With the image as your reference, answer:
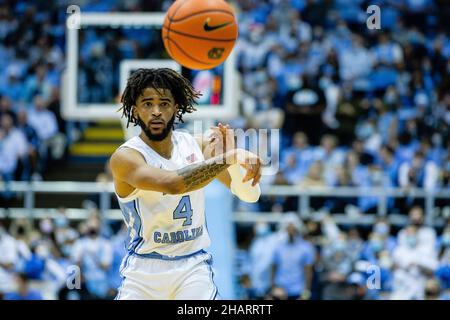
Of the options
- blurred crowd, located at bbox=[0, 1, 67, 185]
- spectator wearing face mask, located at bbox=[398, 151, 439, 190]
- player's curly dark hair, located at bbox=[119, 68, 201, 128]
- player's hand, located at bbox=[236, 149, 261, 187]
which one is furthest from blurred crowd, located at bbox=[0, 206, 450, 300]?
player's hand, located at bbox=[236, 149, 261, 187]

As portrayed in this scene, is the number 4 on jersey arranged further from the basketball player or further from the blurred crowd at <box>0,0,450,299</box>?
the blurred crowd at <box>0,0,450,299</box>

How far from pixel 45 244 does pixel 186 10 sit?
263 inches

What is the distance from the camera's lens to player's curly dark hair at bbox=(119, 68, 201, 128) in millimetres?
6414

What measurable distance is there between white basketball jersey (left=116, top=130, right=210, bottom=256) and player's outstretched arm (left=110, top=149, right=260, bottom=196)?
24 cm

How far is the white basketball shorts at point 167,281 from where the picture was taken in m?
6.30

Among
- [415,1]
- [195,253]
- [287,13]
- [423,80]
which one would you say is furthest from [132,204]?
[415,1]

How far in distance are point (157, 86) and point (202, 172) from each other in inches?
32.8

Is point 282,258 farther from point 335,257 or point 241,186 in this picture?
point 241,186

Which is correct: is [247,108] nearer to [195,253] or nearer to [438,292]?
[438,292]

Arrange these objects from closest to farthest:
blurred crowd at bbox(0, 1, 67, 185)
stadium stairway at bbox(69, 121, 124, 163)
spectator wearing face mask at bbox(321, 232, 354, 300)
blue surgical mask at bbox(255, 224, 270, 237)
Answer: spectator wearing face mask at bbox(321, 232, 354, 300) < blue surgical mask at bbox(255, 224, 270, 237) < blurred crowd at bbox(0, 1, 67, 185) < stadium stairway at bbox(69, 121, 124, 163)

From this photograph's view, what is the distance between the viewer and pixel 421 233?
13.9 m

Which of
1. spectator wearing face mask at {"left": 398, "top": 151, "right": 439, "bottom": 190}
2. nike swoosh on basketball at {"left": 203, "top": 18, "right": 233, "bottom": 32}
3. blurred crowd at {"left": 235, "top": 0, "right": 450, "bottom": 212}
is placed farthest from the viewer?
blurred crowd at {"left": 235, "top": 0, "right": 450, "bottom": 212}

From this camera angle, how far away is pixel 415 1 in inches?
808

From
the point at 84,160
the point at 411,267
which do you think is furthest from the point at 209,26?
the point at 84,160
